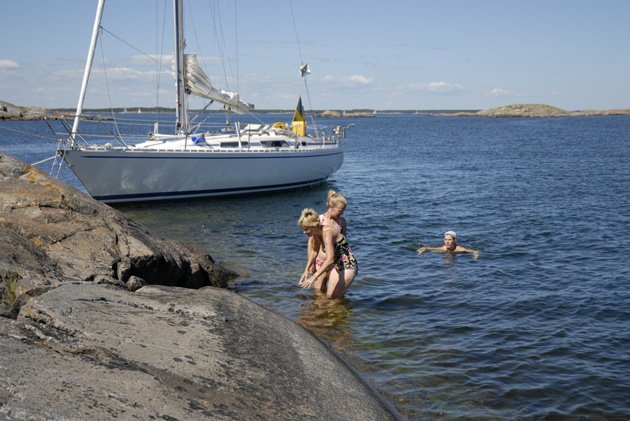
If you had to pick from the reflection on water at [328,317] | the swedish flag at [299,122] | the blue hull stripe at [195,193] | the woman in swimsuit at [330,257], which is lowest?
the reflection on water at [328,317]

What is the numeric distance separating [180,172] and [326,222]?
13.8 m

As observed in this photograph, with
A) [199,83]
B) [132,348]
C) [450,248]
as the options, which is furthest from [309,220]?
[199,83]

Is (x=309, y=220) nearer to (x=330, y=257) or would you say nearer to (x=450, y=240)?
(x=330, y=257)

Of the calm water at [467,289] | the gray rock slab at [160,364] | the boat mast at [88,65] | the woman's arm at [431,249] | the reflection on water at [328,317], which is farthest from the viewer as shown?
the boat mast at [88,65]

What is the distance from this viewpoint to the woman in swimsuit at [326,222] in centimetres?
925

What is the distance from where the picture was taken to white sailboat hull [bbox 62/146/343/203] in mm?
20875

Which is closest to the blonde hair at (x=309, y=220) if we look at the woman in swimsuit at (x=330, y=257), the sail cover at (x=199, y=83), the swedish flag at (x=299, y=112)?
the woman in swimsuit at (x=330, y=257)

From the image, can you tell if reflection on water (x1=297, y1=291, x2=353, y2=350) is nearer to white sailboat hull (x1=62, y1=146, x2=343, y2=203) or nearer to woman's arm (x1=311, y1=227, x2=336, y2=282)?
woman's arm (x1=311, y1=227, x2=336, y2=282)

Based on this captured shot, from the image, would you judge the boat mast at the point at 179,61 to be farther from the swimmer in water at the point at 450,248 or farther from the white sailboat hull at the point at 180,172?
the swimmer in water at the point at 450,248

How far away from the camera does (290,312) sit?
9.86 m

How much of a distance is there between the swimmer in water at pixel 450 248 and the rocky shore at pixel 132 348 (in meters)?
7.81

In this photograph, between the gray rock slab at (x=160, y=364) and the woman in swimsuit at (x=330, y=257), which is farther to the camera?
the woman in swimsuit at (x=330, y=257)

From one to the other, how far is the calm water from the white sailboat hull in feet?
1.90

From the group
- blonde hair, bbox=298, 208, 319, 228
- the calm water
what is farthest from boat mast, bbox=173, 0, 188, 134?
blonde hair, bbox=298, 208, 319, 228
